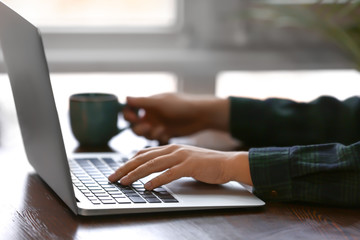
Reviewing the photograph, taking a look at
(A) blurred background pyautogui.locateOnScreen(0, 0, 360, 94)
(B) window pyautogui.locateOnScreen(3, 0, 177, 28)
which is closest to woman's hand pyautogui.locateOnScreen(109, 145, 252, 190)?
(A) blurred background pyautogui.locateOnScreen(0, 0, 360, 94)

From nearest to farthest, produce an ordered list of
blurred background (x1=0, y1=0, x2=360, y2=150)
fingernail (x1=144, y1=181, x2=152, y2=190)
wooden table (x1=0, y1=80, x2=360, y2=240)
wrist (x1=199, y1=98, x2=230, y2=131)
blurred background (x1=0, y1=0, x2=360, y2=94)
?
wooden table (x1=0, y1=80, x2=360, y2=240) < fingernail (x1=144, y1=181, x2=152, y2=190) < wrist (x1=199, y1=98, x2=230, y2=131) < blurred background (x1=0, y1=0, x2=360, y2=150) < blurred background (x1=0, y1=0, x2=360, y2=94)

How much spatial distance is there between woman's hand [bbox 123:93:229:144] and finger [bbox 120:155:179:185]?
0.36 metres

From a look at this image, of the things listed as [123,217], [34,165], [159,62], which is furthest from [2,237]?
[159,62]

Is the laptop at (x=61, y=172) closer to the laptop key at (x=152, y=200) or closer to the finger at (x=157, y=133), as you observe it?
the laptop key at (x=152, y=200)

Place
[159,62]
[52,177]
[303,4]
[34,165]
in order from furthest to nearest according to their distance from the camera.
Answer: [303,4] → [159,62] → [34,165] → [52,177]

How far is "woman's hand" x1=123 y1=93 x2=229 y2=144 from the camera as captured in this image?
1.25 metres

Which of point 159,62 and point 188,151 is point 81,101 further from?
point 159,62

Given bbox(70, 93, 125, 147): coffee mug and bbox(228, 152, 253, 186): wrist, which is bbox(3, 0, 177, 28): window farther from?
bbox(228, 152, 253, 186): wrist

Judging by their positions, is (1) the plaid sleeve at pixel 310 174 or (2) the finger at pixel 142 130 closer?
(1) the plaid sleeve at pixel 310 174

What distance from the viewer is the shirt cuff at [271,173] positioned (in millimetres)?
847

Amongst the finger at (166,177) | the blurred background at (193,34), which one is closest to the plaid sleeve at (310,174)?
the finger at (166,177)

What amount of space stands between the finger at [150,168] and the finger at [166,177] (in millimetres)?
17

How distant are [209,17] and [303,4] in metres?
0.39

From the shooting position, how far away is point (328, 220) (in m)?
0.78
